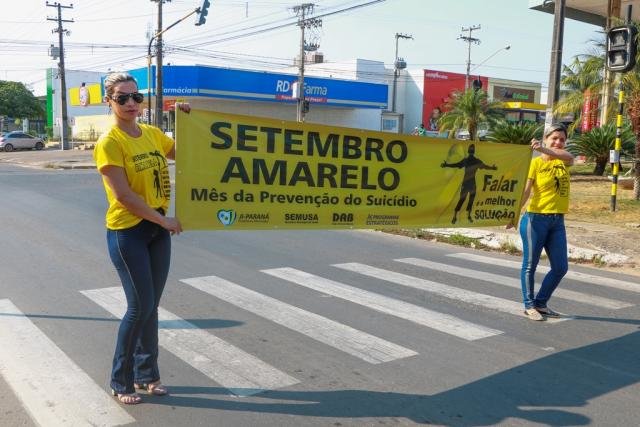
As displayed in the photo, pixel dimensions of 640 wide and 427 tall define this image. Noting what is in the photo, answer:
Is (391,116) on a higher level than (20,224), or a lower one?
higher

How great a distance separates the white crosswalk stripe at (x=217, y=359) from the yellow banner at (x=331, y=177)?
997 mm

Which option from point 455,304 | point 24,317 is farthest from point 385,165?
point 24,317

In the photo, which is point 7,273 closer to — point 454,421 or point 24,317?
point 24,317

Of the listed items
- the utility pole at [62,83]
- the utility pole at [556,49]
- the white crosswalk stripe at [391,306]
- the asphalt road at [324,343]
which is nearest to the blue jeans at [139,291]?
the asphalt road at [324,343]

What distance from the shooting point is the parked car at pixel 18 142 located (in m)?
50.4

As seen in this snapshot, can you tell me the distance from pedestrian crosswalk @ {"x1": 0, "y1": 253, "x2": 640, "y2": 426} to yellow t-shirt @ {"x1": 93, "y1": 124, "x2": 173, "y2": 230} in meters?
1.23

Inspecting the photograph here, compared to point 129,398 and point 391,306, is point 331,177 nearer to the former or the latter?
point 391,306

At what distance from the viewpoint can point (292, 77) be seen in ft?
153

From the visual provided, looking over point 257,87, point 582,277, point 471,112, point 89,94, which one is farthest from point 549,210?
point 89,94

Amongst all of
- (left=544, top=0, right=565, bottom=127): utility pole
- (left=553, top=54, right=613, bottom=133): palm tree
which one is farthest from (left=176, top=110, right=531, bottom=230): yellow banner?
(left=553, top=54, right=613, bottom=133): palm tree

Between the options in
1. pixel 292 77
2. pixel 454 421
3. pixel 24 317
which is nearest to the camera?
pixel 454 421

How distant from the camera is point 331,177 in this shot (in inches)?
229

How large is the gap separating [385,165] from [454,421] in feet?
9.78

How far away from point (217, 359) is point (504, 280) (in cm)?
433
